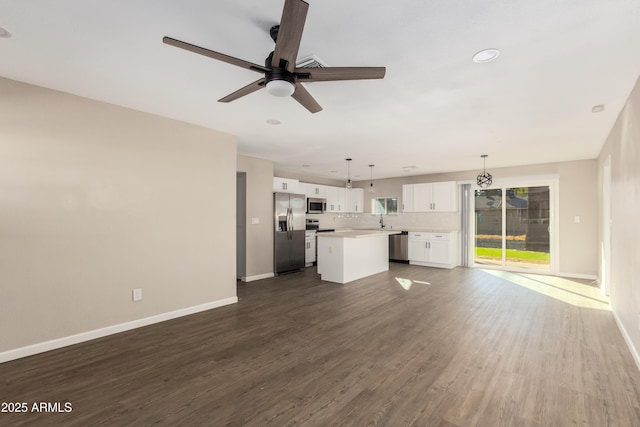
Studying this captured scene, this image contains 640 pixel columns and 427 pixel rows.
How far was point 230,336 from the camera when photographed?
3.31 metres

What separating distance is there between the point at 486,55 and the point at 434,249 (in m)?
6.09

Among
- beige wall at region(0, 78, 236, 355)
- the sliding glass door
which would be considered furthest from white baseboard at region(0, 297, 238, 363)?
the sliding glass door

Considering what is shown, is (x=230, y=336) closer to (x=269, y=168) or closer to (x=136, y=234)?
(x=136, y=234)

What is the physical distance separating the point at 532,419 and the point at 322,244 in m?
4.51

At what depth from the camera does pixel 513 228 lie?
23.3 feet

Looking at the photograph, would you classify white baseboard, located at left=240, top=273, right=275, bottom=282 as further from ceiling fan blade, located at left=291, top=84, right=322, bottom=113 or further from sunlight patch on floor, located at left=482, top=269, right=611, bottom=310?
sunlight patch on floor, located at left=482, top=269, right=611, bottom=310

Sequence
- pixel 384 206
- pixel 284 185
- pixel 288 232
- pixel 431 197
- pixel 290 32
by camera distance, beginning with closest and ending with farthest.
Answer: pixel 290 32 < pixel 288 232 < pixel 284 185 < pixel 431 197 < pixel 384 206

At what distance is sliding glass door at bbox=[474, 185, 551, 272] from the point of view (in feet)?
22.2

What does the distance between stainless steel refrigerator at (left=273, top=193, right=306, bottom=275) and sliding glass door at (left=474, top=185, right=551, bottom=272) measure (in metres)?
4.63

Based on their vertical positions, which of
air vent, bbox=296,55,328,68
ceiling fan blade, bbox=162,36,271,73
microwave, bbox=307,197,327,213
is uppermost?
air vent, bbox=296,55,328,68

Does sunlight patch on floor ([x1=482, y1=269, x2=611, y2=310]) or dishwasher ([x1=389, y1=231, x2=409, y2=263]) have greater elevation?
dishwasher ([x1=389, y1=231, x2=409, y2=263])

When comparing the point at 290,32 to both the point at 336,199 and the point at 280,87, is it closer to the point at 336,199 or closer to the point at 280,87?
the point at 280,87

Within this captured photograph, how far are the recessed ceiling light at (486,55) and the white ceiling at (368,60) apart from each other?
6cm

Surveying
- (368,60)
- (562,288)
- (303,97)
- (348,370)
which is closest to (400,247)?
(562,288)
